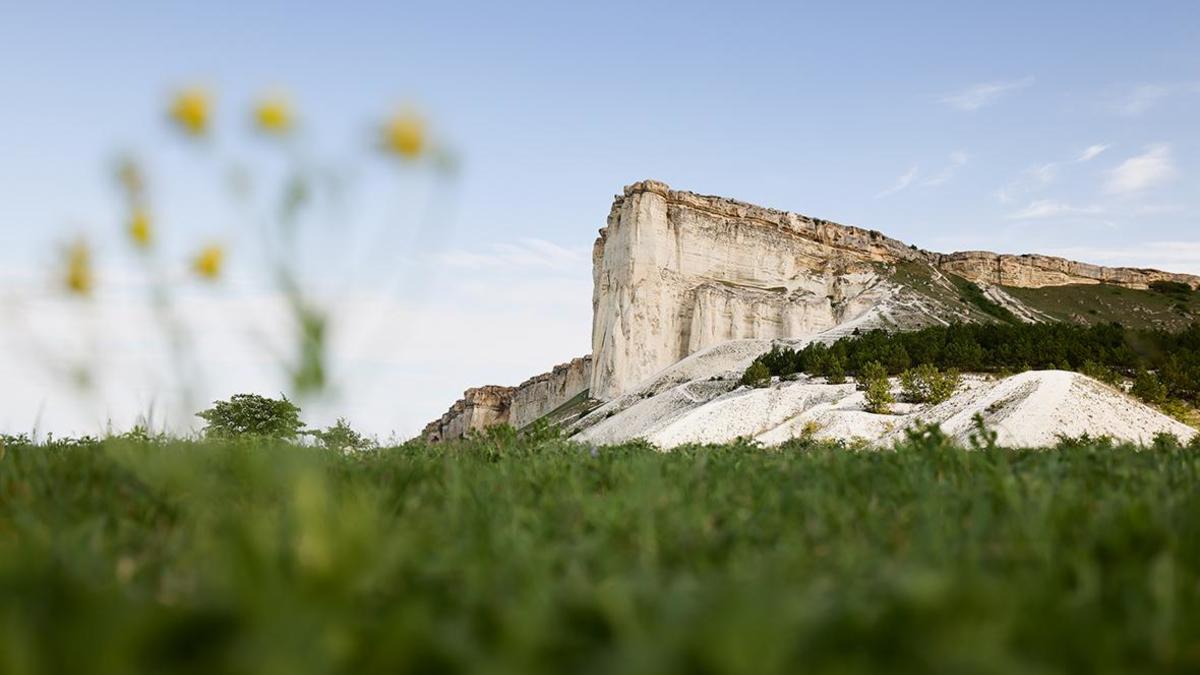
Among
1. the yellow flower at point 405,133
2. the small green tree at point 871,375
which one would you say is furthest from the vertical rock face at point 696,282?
the yellow flower at point 405,133

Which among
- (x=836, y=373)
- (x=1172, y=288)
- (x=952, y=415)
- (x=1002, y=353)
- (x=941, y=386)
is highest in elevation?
(x=1172, y=288)

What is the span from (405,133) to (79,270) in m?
1.04

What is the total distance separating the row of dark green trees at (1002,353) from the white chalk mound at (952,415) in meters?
1.96

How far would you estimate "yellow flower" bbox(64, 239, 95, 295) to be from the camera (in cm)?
227

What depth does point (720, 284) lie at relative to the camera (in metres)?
58.8

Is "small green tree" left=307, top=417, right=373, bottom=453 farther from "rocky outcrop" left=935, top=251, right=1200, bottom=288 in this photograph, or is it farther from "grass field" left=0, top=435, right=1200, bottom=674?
"rocky outcrop" left=935, top=251, right=1200, bottom=288

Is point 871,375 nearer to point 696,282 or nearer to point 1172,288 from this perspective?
point 696,282

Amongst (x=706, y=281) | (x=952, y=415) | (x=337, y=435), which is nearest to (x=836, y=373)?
(x=952, y=415)

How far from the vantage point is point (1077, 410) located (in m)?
14.4

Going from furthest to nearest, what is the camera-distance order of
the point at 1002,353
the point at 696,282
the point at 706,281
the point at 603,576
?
1. the point at 706,281
2. the point at 696,282
3. the point at 1002,353
4. the point at 603,576

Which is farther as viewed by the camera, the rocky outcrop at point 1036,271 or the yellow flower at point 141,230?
the rocky outcrop at point 1036,271

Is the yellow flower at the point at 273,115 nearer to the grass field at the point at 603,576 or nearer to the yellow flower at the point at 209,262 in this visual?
the yellow flower at the point at 209,262

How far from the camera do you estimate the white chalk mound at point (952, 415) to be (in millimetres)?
13766

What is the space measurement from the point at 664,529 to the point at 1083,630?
1155 mm
